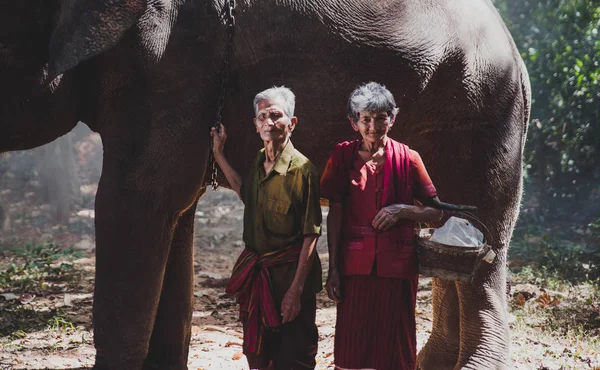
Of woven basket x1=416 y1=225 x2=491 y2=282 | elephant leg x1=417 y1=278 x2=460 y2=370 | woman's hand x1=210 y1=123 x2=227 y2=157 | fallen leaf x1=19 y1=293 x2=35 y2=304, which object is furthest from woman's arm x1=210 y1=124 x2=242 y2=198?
fallen leaf x1=19 y1=293 x2=35 y2=304

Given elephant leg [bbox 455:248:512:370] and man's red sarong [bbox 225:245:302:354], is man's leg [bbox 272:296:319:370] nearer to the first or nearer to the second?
man's red sarong [bbox 225:245:302:354]

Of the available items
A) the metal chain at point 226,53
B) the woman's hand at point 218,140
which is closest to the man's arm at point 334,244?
the woman's hand at point 218,140

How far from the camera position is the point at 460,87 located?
3561 millimetres

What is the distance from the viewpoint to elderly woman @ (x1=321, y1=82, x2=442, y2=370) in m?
2.78

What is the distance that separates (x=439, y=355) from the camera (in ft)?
13.6

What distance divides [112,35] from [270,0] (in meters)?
0.70

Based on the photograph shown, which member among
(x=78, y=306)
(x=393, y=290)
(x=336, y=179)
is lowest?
(x=78, y=306)

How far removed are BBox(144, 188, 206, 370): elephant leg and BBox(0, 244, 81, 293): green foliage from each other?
2.54 m

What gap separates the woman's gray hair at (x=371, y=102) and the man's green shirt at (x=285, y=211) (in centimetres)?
26

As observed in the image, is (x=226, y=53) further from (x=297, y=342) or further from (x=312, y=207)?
(x=297, y=342)

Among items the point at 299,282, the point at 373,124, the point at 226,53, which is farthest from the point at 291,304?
the point at 226,53

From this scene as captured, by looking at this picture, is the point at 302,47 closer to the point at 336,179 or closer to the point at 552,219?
the point at 336,179

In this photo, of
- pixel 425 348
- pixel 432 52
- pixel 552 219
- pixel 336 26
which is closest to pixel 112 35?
pixel 336 26

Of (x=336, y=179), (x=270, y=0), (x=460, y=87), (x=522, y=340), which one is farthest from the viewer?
(x=522, y=340)
